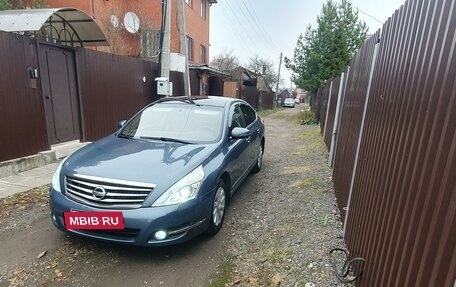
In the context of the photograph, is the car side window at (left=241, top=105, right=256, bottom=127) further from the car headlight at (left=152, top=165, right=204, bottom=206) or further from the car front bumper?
the car front bumper

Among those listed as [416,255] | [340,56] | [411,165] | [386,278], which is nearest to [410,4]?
[411,165]

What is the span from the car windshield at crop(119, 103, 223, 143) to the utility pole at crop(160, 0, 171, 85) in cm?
502

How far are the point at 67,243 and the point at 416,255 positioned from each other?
3437 mm

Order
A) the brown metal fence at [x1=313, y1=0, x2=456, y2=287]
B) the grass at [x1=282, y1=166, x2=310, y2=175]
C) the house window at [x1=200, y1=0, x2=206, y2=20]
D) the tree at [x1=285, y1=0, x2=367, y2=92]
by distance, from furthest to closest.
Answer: the house window at [x1=200, y1=0, x2=206, y2=20]
the tree at [x1=285, y1=0, x2=367, y2=92]
the grass at [x1=282, y1=166, x2=310, y2=175]
the brown metal fence at [x1=313, y1=0, x2=456, y2=287]

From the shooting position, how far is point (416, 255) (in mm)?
1611

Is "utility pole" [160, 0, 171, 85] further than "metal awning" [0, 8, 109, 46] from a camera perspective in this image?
Yes

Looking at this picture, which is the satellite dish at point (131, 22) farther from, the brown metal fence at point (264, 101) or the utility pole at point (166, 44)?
the brown metal fence at point (264, 101)

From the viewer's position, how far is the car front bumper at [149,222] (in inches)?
118

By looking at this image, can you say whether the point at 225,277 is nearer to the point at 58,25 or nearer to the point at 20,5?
the point at 58,25

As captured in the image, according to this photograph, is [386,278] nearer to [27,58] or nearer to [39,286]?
[39,286]

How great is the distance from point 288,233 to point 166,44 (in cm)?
740

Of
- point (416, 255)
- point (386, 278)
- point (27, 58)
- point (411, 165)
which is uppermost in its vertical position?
point (27, 58)

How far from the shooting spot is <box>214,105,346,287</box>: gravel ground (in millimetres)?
2996

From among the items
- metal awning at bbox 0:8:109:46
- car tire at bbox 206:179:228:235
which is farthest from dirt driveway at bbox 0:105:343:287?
metal awning at bbox 0:8:109:46
